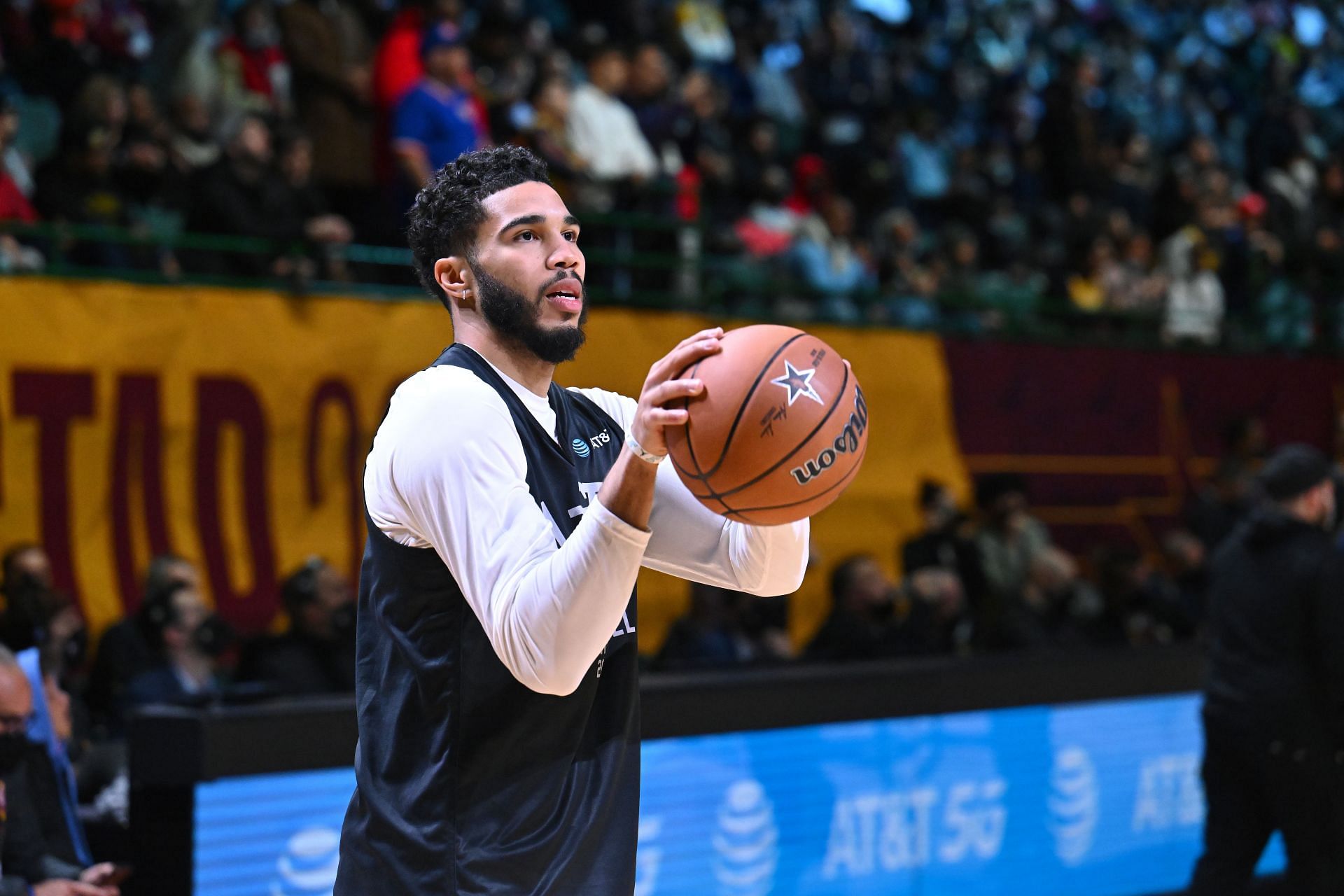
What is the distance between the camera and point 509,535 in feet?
7.22

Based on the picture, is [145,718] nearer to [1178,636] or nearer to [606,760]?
[606,760]

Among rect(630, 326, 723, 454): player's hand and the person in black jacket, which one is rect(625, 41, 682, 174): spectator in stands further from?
rect(630, 326, 723, 454): player's hand

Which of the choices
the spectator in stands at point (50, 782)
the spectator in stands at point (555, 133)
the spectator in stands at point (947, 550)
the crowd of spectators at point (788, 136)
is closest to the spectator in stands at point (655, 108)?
the crowd of spectators at point (788, 136)

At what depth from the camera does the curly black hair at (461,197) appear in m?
2.57

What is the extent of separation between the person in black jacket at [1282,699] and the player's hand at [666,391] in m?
3.69

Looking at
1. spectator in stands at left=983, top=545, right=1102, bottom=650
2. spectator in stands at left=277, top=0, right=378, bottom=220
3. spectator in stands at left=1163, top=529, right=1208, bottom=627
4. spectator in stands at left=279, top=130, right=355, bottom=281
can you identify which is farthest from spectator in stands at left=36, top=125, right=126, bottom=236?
spectator in stands at left=1163, top=529, right=1208, bottom=627

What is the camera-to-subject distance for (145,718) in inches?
170

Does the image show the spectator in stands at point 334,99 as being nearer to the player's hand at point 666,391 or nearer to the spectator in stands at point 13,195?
the spectator in stands at point 13,195

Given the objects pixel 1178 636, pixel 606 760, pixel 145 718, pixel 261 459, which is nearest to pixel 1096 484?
pixel 1178 636

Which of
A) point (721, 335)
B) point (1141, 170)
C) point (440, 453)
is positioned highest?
point (1141, 170)

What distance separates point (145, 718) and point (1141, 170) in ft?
44.3

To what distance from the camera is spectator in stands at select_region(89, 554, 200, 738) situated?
259 inches

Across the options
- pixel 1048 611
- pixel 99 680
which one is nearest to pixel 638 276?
pixel 1048 611

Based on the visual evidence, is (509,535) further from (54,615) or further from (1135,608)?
(1135,608)
